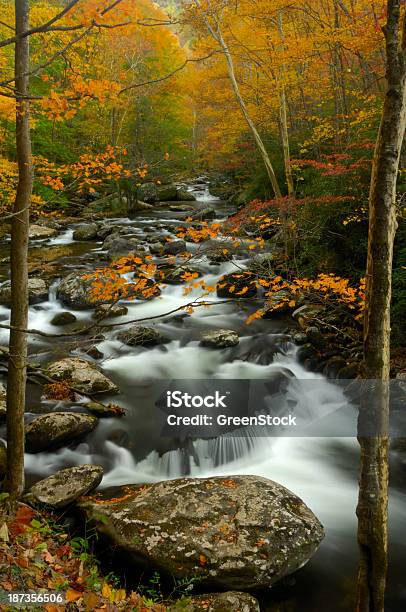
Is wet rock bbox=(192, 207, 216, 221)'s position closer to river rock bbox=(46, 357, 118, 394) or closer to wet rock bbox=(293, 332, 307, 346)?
wet rock bbox=(293, 332, 307, 346)

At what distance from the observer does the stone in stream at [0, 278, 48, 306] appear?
37.8ft

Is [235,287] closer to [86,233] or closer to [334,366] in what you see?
[334,366]

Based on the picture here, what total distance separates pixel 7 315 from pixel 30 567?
8.26m

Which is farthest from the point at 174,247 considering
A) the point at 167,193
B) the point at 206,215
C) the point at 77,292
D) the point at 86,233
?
the point at 167,193

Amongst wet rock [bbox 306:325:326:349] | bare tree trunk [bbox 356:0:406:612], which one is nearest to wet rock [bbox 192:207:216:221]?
wet rock [bbox 306:325:326:349]

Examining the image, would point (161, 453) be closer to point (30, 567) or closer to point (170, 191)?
point (30, 567)

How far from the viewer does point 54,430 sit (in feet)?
21.8

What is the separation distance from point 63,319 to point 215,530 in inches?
304

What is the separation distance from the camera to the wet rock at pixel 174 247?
51.6ft

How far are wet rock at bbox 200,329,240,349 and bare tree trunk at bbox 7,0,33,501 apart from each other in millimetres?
5666

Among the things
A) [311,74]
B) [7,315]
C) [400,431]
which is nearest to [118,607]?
[400,431]

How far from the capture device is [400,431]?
750cm

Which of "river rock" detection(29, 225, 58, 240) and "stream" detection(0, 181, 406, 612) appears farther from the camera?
"river rock" detection(29, 225, 58, 240)

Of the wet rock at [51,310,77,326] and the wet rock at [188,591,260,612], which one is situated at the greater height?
the wet rock at [51,310,77,326]
